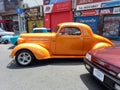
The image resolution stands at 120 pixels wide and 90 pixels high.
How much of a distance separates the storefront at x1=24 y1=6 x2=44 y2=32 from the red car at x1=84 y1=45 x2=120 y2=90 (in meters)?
16.0

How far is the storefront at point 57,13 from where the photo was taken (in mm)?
16516

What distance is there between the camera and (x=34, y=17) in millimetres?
20781

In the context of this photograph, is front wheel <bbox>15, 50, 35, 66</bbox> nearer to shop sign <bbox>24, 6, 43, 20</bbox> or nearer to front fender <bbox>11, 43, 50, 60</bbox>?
front fender <bbox>11, 43, 50, 60</bbox>

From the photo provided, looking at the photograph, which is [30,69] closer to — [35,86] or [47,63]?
[47,63]

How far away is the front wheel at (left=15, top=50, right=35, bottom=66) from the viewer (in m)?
6.48

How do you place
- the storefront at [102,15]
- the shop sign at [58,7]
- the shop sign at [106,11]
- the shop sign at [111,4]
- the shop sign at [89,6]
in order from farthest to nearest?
the shop sign at [58,7] < the shop sign at [89,6] < the shop sign at [106,11] < the storefront at [102,15] < the shop sign at [111,4]

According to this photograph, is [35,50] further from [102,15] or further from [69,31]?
[102,15]

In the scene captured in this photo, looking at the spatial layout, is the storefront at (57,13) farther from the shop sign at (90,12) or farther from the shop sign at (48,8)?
the shop sign at (90,12)

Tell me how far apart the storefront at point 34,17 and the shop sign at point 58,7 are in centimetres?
107

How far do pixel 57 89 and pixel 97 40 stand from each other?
3.13 m

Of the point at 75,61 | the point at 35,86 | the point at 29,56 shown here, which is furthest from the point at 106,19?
the point at 35,86

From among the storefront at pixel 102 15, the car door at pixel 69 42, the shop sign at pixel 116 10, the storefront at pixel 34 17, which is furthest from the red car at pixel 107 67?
the storefront at pixel 34 17

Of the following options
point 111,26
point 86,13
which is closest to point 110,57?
point 111,26

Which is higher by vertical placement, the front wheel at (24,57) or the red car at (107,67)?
the red car at (107,67)
